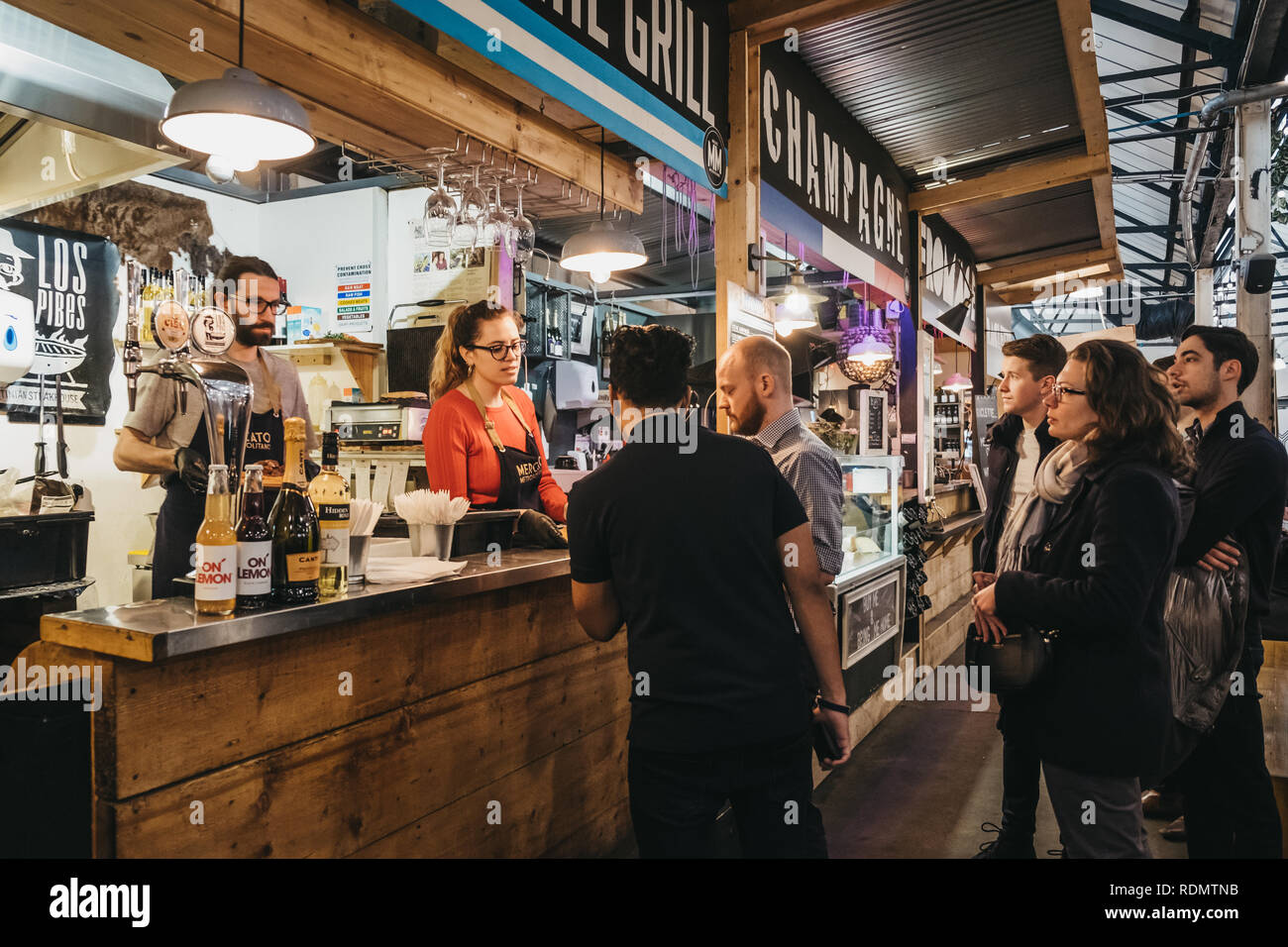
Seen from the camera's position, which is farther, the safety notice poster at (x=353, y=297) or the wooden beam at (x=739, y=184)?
the safety notice poster at (x=353, y=297)

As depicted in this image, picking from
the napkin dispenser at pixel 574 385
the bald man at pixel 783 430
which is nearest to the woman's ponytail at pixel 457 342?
the bald man at pixel 783 430

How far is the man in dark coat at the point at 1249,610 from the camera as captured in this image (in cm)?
264

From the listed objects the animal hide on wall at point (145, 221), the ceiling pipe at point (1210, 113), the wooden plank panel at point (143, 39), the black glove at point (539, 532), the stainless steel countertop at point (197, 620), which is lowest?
the stainless steel countertop at point (197, 620)

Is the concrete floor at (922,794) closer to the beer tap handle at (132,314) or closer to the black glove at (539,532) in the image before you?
the black glove at (539,532)

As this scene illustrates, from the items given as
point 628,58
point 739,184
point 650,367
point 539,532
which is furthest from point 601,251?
point 650,367

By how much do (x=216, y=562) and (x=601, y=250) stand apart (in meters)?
2.73

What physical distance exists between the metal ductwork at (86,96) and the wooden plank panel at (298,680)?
2.44 metres

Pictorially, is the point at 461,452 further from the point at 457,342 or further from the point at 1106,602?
the point at 1106,602

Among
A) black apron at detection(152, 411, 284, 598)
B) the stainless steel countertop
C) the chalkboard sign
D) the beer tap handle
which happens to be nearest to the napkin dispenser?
the beer tap handle

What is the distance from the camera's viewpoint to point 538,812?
2.47m

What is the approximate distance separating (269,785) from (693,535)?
102 centimetres
